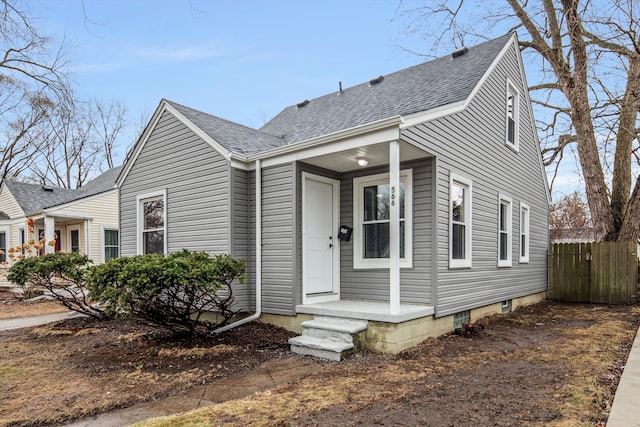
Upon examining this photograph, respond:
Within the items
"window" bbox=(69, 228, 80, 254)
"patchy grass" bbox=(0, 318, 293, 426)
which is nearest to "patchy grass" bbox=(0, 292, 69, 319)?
"patchy grass" bbox=(0, 318, 293, 426)

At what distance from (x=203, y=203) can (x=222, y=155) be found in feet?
3.06

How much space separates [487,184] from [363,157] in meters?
3.03

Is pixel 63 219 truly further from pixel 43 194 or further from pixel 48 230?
pixel 43 194

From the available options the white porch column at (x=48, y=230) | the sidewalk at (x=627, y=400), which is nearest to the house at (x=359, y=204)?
the sidewalk at (x=627, y=400)

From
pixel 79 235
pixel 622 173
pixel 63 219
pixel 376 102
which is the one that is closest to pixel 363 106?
pixel 376 102

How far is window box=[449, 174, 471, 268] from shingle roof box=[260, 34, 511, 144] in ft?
4.62

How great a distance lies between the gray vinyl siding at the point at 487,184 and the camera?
6.22m

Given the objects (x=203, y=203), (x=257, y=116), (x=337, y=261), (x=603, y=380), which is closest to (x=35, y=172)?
(x=257, y=116)

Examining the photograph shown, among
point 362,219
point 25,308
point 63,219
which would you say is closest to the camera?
point 362,219

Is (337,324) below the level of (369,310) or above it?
below

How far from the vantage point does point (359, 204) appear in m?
7.04

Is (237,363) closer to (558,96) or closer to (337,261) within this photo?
(337,261)

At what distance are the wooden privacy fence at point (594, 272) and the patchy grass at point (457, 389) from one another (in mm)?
5413

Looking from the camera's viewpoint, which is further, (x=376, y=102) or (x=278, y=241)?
(x=376, y=102)
